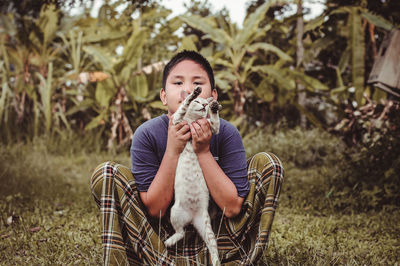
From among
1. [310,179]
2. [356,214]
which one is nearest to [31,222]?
[356,214]

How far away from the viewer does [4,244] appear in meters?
2.25

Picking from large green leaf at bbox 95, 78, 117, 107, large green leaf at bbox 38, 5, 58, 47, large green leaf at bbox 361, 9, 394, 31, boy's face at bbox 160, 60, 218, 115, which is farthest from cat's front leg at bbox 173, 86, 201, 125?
large green leaf at bbox 38, 5, 58, 47

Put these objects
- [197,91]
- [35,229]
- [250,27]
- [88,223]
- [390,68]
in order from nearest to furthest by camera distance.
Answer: [197,91] → [35,229] → [88,223] → [390,68] → [250,27]

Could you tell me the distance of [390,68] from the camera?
10.2 feet

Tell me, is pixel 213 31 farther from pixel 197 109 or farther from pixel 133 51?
pixel 197 109

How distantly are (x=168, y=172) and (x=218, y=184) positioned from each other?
218 mm

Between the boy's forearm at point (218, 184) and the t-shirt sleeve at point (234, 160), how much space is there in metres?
0.06

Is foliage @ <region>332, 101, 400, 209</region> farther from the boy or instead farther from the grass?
the boy

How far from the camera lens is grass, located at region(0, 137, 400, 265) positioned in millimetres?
2066

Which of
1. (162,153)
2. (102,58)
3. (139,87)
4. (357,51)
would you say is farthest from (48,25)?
(162,153)

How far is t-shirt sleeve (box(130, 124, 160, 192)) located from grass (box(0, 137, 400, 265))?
0.56 metres

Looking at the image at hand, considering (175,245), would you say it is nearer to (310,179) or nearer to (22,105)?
(310,179)

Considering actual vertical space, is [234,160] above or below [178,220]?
above

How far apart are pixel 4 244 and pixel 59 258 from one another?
1.62ft
